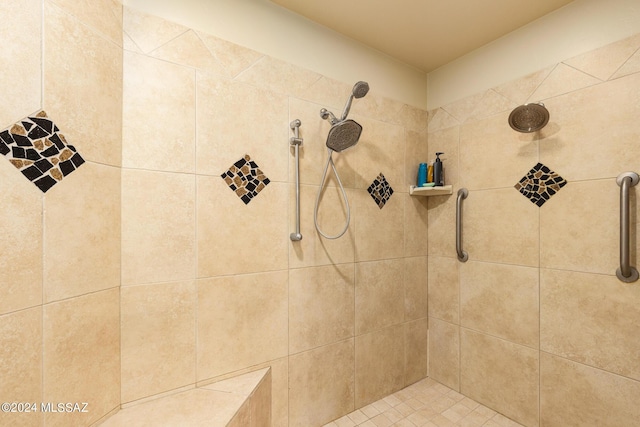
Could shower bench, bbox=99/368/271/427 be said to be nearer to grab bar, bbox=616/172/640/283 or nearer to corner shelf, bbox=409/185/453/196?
corner shelf, bbox=409/185/453/196

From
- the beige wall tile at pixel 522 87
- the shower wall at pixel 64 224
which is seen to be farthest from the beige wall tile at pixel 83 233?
the beige wall tile at pixel 522 87

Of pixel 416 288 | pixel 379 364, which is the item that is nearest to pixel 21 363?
pixel 379 364

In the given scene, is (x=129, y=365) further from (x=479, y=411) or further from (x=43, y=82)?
(x=479, y=411)

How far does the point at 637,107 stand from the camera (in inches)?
44.4

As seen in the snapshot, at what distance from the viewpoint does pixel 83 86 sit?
0.88 m

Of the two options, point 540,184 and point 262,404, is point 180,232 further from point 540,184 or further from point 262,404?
point 540,184

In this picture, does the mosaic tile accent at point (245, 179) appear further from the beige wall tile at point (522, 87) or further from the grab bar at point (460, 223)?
the beige wall tile at point (522, 87)

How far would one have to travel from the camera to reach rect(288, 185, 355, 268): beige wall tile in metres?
1.39

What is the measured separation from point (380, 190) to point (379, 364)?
1091mm

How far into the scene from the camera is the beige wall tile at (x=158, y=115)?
1.02 meters

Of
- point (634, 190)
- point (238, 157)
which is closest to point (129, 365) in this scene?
point (238, 157)

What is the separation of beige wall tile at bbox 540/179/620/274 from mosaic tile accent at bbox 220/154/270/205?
57.5 inches

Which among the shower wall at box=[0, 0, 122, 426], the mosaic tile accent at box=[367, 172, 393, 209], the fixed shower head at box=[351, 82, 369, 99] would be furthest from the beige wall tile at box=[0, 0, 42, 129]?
the mosaic tile accent at box=[367, 172, 393, 209]

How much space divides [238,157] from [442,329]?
5.63ft
